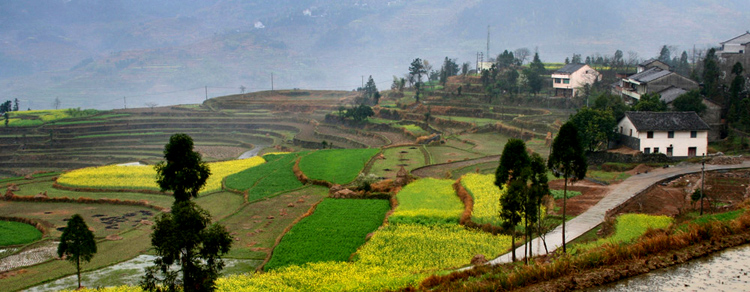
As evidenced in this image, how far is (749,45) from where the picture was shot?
57.7 meters

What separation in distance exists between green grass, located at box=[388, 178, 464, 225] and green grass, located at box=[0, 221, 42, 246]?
19.7m

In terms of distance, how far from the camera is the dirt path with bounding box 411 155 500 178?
41.4 meters

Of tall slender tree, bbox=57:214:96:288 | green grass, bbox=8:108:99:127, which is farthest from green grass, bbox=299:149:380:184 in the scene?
green grass, bbox=8:108:99:127

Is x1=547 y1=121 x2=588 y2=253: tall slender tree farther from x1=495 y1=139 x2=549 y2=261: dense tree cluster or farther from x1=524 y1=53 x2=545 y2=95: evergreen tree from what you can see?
x1=524 y1=53 x2=545 y2=95: evergreen tree

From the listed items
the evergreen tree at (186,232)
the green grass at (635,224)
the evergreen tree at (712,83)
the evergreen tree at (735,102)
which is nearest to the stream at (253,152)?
the evergreen tree at (712,83)

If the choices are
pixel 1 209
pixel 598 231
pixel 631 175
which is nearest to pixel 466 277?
pixel 598 231

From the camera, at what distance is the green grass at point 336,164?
4138 centimetres

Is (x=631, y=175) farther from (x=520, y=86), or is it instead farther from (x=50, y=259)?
(x=520, y=86)

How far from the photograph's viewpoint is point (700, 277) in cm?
1459

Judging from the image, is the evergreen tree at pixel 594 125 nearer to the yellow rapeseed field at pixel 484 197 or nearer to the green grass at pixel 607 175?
the green grass at pixel 607 175

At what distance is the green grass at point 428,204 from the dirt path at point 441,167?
3.76 m

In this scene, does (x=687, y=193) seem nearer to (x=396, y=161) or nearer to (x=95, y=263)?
(x=396, y=161)

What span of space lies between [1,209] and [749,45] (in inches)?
2622

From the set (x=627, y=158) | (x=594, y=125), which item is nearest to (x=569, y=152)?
(x=627, y=158)
